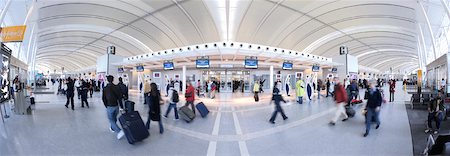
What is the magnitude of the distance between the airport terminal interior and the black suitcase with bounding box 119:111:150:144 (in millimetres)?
28

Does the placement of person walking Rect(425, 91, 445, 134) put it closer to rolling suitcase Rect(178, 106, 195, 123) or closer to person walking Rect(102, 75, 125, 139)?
rolling suitcase Rect(178, 106, 195, 123)

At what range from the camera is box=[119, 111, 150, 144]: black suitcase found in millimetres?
4543

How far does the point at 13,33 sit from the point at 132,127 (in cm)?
785

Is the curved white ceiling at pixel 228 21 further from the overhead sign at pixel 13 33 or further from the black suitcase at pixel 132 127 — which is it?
the black suitcase at pixel 132 127

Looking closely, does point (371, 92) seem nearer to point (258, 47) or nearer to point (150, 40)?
point (258, 47)

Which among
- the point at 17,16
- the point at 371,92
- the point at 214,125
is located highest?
the point at 17,16

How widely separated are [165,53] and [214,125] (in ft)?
36.6

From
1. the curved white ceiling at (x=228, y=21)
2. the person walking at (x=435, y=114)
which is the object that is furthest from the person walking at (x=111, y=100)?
the curved white ceiling at (x=228, y=21)

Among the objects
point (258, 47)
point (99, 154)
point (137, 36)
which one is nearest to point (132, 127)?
point (99, 154)

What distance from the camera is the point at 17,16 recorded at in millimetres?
18594

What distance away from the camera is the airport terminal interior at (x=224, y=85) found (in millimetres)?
4887

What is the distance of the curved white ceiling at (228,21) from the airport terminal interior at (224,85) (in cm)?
18

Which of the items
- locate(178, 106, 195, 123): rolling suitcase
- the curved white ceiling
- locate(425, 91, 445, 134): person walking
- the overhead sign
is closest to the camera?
locate(425, 91, 445, 134): person walking

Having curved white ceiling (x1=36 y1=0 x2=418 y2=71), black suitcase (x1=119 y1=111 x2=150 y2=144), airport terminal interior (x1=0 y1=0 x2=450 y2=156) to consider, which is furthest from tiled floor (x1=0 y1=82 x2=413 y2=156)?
curved white ceiling (x1=36 y1=0 x2=418 y2=71)
